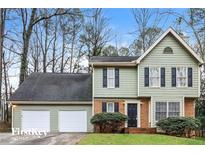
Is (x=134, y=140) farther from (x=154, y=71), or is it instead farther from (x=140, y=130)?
(x=154, y=71)

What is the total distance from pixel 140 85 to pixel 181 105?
2113 millimetres

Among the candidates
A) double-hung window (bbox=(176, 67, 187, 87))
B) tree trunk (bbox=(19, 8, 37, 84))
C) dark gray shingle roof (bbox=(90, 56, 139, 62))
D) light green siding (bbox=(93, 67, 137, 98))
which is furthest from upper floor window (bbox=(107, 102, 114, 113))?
tree trunk (bbox=(19, 8, 37, 84))

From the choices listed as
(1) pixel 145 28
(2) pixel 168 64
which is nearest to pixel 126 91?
(2) pixel 168 64

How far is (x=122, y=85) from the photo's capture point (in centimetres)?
2172

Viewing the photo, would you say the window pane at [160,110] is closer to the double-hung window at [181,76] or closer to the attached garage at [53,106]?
the double-hung window at [181,76]

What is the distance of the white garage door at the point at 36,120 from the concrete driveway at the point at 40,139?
109cm

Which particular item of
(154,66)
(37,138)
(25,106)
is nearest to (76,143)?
(37,138)

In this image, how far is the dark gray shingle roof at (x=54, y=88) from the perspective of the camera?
2119cm

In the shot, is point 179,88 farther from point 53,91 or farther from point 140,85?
point 53,91

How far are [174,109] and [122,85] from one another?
2.68 m

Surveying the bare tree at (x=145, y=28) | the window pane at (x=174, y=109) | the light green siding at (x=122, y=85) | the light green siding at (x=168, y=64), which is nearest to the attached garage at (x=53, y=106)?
the light green siding at (x=122, y=85)

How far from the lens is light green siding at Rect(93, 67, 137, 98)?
21.6m

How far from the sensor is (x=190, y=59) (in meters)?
21.4

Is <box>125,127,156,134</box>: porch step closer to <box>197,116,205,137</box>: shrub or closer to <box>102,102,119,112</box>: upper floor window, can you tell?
<box>102,102,119,112</box>: upper floor window
